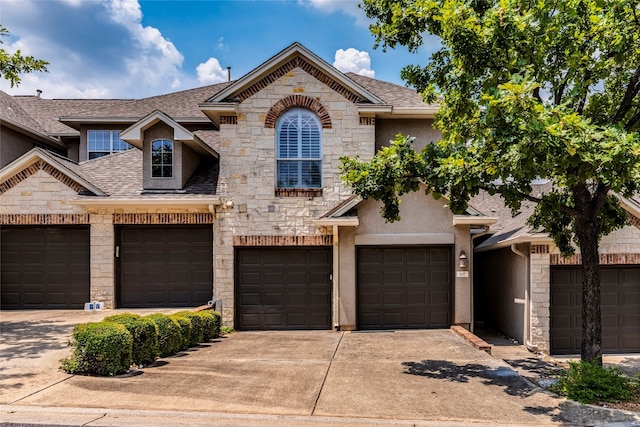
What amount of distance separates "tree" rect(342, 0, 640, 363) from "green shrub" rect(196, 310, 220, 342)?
5.41m

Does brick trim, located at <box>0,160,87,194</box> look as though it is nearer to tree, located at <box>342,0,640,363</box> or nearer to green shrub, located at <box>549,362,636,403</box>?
tree, located at <box>342,0,640,363</box>

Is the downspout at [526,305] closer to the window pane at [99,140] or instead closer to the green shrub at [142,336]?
the green shrub at [142,336]

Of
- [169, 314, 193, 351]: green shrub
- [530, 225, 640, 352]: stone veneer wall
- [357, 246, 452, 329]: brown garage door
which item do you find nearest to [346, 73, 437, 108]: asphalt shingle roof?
[357, 246, 452, 329]: brown garage door

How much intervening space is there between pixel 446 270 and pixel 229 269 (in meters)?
6.25

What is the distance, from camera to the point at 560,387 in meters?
7.56

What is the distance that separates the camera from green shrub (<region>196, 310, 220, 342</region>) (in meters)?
11.7

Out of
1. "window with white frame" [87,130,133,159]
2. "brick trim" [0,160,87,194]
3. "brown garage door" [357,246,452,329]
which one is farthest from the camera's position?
"window with white frame" [87,130,133,159]

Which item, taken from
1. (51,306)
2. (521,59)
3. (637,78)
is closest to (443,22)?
(521,59)

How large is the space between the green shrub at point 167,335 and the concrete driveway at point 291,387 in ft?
0.72

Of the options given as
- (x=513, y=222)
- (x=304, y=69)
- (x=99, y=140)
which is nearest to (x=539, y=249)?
(x=513, y=222)

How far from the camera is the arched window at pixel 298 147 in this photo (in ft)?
45.6

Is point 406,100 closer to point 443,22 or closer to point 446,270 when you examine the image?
point 446,270

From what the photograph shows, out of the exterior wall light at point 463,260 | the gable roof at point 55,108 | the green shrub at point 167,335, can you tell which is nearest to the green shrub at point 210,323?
the green shrub at point 167,335

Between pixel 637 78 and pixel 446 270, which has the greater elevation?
pixel 637 78
